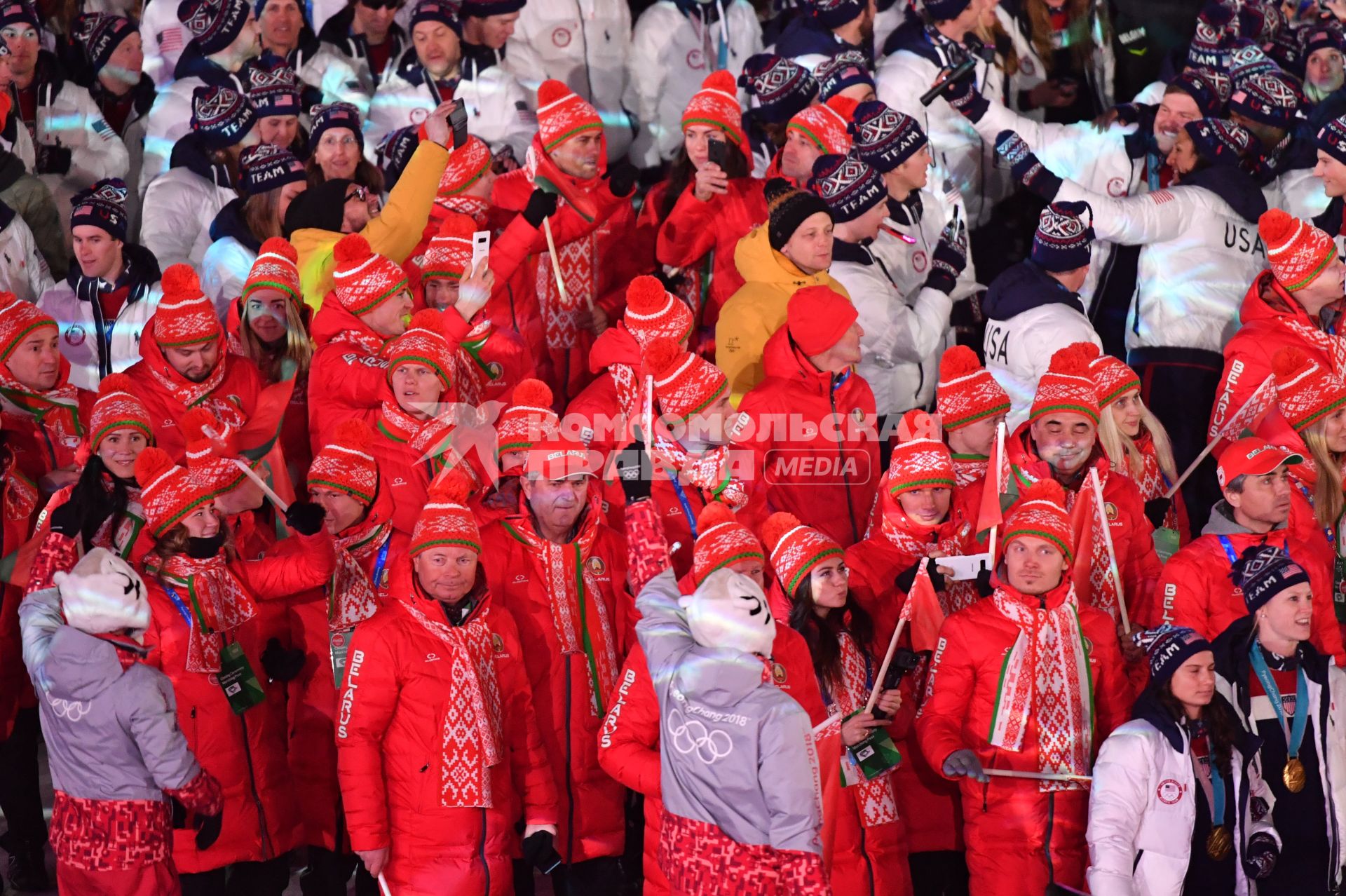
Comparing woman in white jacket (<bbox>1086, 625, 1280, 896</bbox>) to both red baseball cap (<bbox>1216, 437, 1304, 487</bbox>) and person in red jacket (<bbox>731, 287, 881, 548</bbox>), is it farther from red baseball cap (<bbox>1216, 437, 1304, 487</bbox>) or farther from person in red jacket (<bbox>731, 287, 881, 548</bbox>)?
person in red jacket (<bbox>731, 287, 881, 548</bbox>)

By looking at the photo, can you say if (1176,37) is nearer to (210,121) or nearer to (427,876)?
(210,121)

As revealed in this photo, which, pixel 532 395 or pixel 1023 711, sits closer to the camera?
pixel 1023 711

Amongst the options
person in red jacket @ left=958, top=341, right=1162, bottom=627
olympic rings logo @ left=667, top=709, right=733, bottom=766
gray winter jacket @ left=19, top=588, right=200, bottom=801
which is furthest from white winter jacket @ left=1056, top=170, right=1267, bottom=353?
gray winter jacket @ left=19, top=588, right=200, bottom=801

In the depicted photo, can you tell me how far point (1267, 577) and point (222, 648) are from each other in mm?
3649

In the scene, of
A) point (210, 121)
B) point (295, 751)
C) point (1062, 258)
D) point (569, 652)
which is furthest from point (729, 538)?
point (210, 121)

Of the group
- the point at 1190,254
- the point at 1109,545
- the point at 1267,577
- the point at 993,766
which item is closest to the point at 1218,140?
the point at 1190,254

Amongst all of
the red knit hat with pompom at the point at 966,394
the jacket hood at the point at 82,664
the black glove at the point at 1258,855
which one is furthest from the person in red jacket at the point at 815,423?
the jacket hood at the point at 82,664

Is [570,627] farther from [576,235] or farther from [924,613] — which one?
[576,235]

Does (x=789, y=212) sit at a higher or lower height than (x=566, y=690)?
higher

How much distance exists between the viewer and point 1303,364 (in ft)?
26.8

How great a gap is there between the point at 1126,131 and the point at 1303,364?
91.6 inches

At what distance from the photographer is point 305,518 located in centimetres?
697

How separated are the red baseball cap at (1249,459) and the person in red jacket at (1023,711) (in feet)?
3.02

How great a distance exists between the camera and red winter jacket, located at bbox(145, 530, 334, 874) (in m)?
6.87
